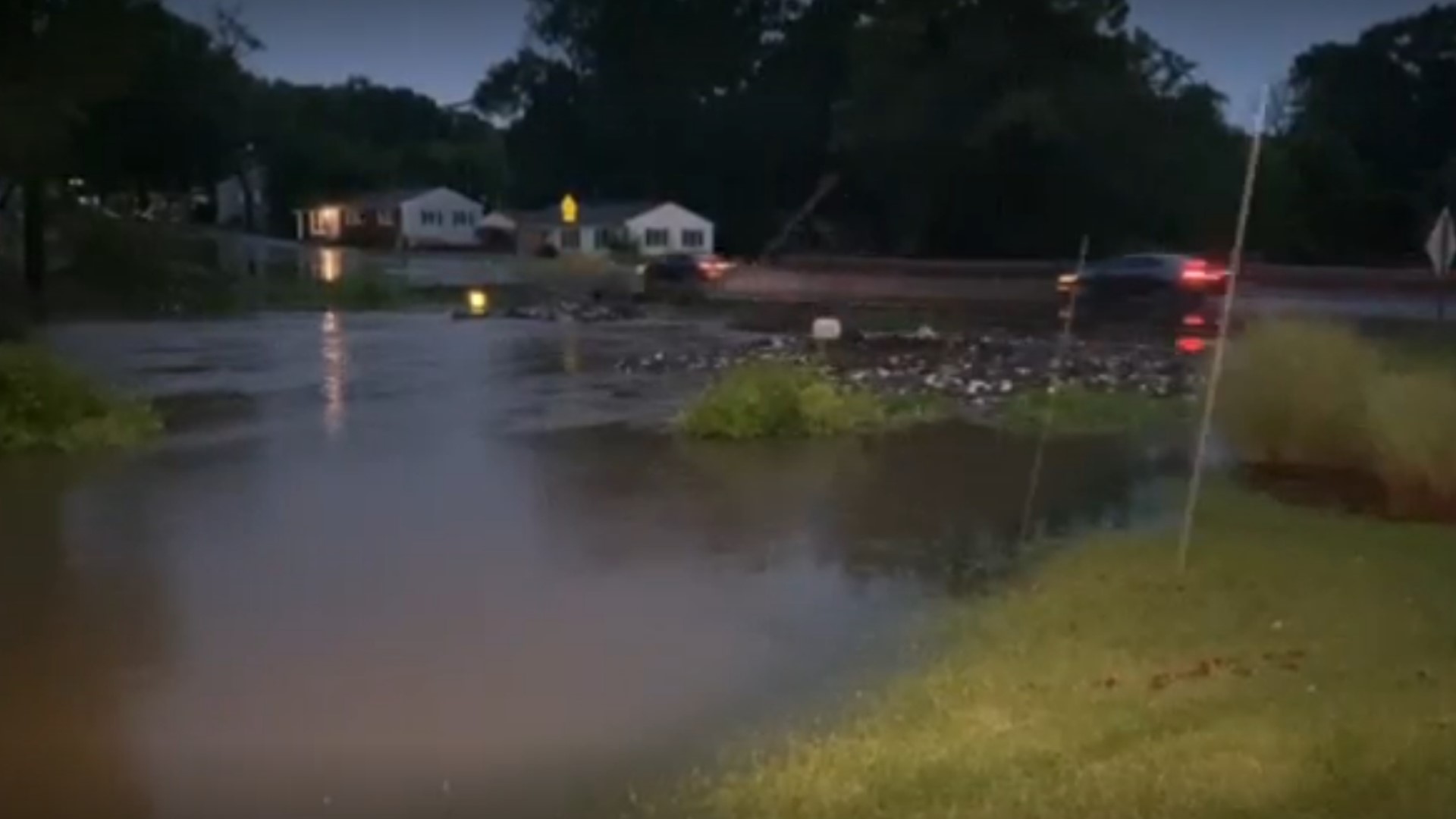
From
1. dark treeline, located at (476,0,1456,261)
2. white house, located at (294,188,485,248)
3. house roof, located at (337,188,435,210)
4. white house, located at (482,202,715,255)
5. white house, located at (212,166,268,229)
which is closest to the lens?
dark treeline, located at (476,0,1456,261)

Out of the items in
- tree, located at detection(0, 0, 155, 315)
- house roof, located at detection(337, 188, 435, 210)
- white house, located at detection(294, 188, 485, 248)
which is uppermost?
tree, located at detection(0, 0, 155, 315)

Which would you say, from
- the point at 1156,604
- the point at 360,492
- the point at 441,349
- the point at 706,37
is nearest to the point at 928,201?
the point at 706,37

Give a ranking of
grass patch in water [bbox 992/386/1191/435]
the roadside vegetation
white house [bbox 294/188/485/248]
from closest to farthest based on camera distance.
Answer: the roadside vegetation
grass patch in water [bbox 992/386/1191/435]
white house [bbox 294/188/485/248]

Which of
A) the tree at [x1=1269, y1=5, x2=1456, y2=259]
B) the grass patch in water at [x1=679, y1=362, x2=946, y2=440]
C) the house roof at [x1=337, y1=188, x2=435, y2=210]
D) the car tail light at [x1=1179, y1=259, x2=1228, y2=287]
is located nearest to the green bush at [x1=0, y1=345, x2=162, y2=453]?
the grass patch in water at [x1=679, y1=362, x2=946, y2=440]

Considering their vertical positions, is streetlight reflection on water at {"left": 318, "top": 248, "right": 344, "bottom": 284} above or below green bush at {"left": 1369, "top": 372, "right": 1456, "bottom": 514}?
below

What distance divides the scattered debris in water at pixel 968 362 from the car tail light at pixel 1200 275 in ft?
24.6

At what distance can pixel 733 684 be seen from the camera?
943 centimetres

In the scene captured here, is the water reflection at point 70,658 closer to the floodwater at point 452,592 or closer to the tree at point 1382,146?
the floodwater at point 452,592

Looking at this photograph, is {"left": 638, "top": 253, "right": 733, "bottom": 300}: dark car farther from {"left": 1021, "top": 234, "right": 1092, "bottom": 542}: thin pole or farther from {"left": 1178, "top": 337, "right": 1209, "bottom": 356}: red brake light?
{"left": 1178, "top": 337, "right": 1209, "bottom": 356}: red brake light

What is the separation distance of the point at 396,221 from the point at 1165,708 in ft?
305

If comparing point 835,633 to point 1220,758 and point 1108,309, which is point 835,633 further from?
Answer: point 1108,309

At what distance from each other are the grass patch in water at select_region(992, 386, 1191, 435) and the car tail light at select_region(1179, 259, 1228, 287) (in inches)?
728

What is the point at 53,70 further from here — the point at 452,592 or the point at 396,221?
the point at 396,221

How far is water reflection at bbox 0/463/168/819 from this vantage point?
7.96 metres
